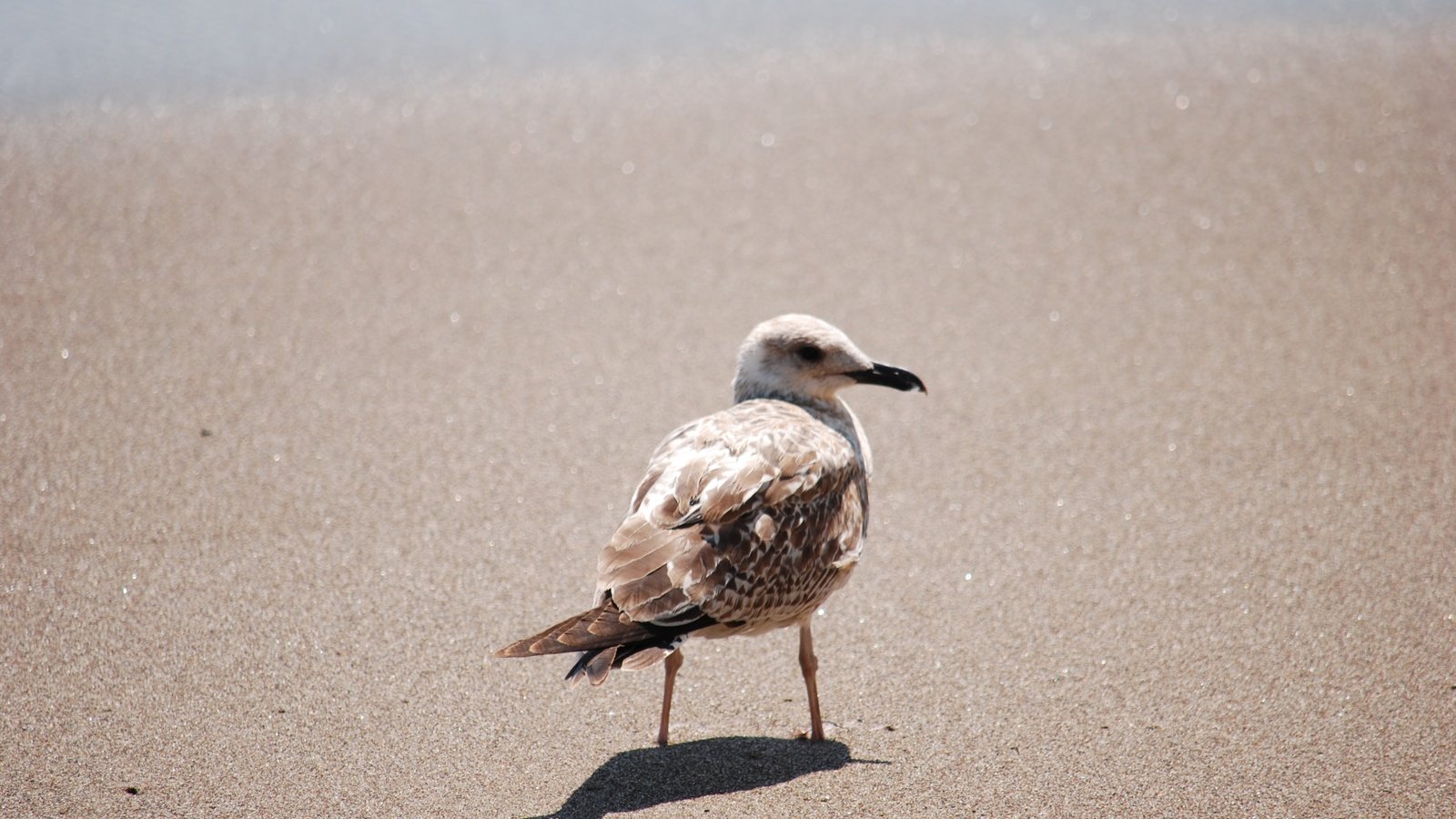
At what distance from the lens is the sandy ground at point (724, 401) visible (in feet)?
12.2

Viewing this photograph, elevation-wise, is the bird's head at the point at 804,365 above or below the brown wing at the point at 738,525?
above

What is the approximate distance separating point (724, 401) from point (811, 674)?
2010mm

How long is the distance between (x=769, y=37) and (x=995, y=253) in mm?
3052

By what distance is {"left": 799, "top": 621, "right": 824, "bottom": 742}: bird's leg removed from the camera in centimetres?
383

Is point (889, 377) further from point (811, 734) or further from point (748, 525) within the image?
point (811, 734)

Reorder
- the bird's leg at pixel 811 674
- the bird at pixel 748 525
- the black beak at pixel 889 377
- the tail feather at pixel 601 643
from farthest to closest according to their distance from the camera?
the black beak at pixel 889 377 → the bird's leg at pixel 811 674 → the bird at pixel 748 525 → the tail feather at pixel 601 643

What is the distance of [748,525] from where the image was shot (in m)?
3.68

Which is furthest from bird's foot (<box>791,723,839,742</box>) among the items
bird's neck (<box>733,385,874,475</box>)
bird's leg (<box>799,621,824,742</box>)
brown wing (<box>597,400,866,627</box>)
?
bird's neck (<box>733,385,874,475</box>)

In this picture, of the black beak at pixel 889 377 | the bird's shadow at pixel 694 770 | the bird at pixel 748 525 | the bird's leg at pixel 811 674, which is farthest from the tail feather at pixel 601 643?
the black beak at pixel 889 377

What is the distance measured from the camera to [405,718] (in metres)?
3.82

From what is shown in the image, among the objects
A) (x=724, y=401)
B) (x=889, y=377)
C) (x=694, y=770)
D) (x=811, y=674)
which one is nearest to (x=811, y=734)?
(x=811, y=674)

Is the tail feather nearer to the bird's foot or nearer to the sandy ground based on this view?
the sandy ground

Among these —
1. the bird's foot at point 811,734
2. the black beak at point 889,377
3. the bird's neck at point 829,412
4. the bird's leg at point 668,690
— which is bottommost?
the bird's foot at point 811,734

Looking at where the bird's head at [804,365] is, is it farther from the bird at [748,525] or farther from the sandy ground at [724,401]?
the sandy ground at [724,401]
